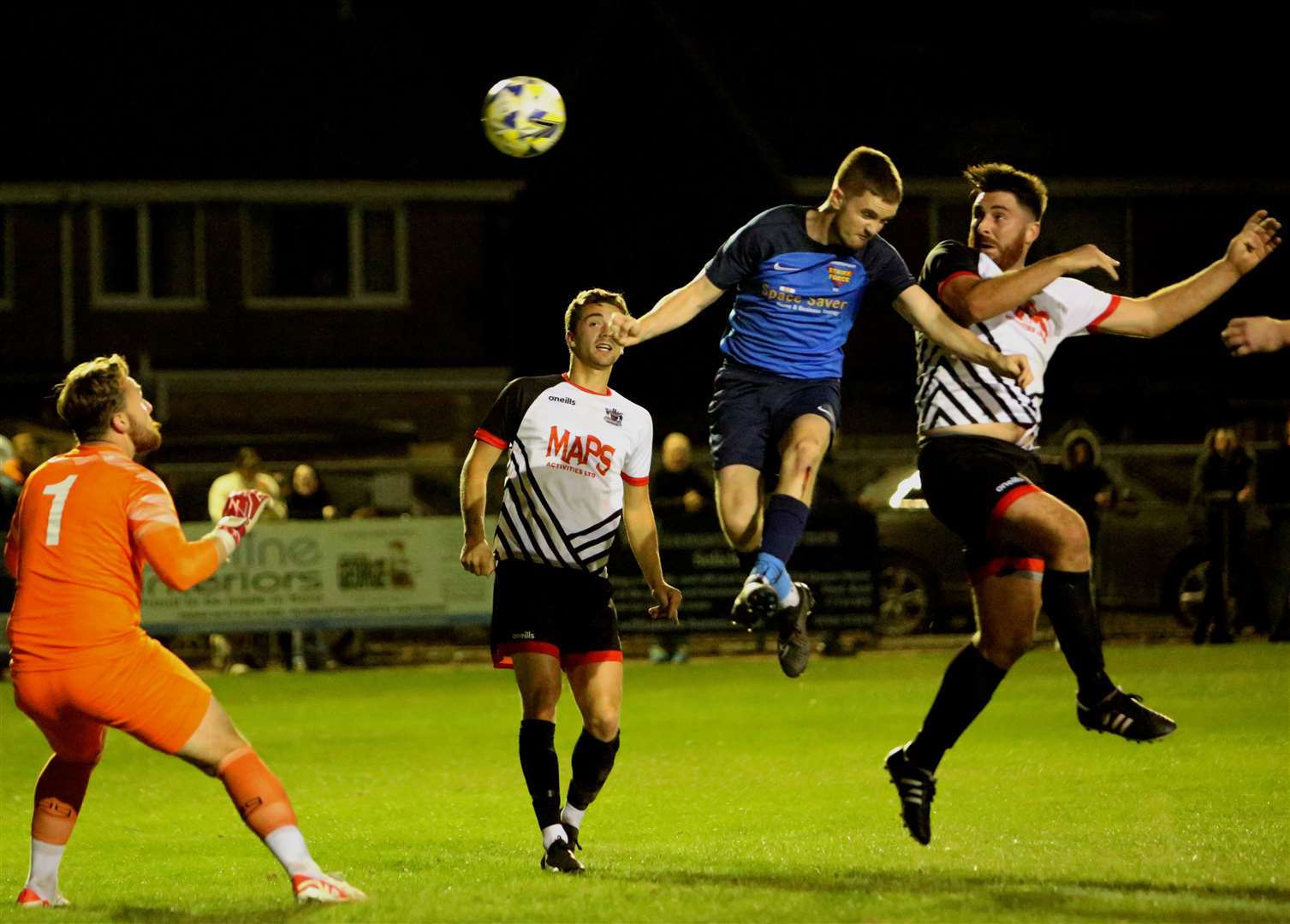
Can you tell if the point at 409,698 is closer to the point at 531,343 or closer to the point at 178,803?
the point at 178,803

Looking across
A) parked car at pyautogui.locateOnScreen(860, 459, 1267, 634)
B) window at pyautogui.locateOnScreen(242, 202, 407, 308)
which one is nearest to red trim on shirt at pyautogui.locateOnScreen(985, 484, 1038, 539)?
parked car at pyautogui.locateOnScreen(860, 459, 1267, 634)

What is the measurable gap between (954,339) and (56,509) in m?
3.45

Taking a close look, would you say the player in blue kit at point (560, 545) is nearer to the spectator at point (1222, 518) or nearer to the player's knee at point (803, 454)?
the player's knee at point (803, 454)

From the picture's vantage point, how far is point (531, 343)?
36.6m

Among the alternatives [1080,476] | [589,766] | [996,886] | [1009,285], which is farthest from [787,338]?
[1080,476]

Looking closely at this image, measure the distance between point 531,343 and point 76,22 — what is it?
11.3 meters

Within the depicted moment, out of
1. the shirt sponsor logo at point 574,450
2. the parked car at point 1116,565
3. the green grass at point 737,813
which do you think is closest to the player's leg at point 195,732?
the green grass at point 737,813

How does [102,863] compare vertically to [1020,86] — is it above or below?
below

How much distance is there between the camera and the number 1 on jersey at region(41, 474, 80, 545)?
20.6ft

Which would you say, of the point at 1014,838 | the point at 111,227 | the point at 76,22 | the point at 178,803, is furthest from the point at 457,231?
the point at 1014,838

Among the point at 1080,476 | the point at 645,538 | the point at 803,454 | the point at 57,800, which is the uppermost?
the point at 803,454

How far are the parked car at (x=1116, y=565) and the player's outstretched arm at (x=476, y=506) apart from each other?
11.7 meters

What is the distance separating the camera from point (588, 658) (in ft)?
24.8

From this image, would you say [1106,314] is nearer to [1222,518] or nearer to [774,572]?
[774,572]
